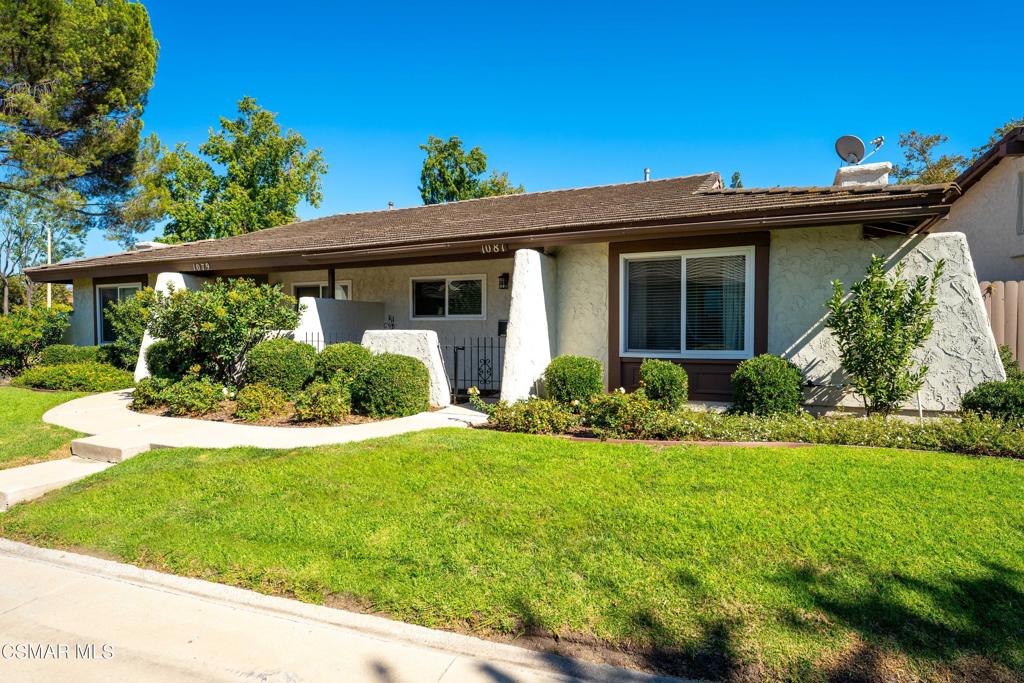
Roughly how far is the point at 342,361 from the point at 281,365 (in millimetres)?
1099

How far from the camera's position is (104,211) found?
2127cm

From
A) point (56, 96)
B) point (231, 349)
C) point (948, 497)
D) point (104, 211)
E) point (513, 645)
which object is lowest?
point (513, 645)

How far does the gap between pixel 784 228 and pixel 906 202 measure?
5.35 ft

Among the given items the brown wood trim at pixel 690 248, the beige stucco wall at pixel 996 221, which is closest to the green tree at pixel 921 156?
the beige stucco wall at pixel 996 221

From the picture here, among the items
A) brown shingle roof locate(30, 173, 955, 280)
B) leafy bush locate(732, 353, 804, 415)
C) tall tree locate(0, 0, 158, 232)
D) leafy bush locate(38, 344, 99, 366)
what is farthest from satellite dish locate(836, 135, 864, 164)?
tall tree locate(0, 0, 158, 232)

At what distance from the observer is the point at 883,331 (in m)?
7.76

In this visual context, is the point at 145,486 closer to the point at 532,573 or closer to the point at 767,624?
the point at 532,573

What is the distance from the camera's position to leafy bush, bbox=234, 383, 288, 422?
9305mm

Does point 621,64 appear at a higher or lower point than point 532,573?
higher

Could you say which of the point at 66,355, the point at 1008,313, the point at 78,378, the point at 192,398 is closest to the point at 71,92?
the point at 66,355

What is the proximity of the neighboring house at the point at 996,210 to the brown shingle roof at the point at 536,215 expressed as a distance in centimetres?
541

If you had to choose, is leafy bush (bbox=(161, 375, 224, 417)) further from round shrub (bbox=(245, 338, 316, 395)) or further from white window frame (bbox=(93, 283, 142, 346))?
white window frame (bbox=(93, 283, 142, 346))

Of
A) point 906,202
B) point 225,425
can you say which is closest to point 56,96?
point 225,425

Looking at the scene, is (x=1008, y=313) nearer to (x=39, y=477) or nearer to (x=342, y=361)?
(x=342, y=361)
